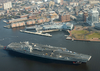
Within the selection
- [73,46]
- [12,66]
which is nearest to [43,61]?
[12,66]

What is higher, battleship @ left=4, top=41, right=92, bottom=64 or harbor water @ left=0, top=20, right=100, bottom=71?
battleship @ left=4, top=41, right=92, bottom=64

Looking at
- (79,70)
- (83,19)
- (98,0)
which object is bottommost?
(79,70)

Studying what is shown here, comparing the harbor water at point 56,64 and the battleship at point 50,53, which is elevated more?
the battleship at point 50,53

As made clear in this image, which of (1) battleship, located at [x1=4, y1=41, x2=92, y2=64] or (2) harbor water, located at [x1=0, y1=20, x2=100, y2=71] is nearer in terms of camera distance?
(2) harbor water, located at [x1=0, y1=20, x2=100, y2=71]

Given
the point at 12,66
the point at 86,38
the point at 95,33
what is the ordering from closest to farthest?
the point at 12,66 → the point at 86,38 → the point at 95,33

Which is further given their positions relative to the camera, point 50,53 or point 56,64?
point 50,53

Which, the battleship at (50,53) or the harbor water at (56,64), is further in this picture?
the battleship at (50,53)

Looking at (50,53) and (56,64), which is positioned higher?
(50,53)

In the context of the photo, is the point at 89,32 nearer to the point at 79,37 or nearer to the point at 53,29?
the point at 79,37
